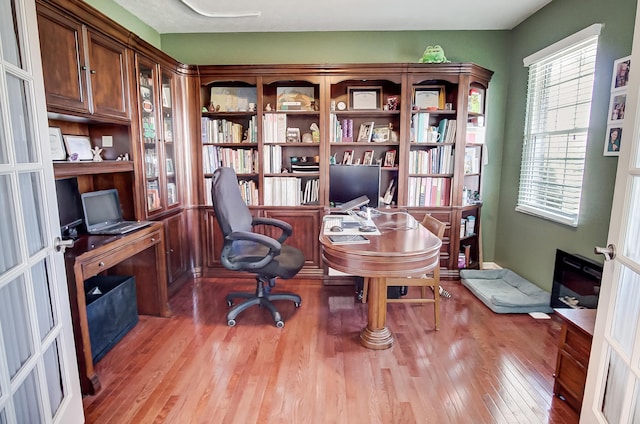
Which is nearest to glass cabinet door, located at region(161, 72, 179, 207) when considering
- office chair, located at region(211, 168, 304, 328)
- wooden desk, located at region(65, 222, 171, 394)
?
wooden desk, located at region(65, 222, 171, 394)

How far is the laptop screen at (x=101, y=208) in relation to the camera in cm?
232

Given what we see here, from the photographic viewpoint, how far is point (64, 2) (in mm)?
1904

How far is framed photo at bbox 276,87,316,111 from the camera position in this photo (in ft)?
11.5

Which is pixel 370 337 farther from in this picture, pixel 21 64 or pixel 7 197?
pixel 21 64

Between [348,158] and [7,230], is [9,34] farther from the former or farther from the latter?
[348,158]

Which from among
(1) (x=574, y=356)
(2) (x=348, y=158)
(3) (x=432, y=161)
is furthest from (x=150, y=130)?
(1) (x=574, y=356)

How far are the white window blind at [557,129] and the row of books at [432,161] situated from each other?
0.68 metres

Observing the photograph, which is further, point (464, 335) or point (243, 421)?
point (464, 335)

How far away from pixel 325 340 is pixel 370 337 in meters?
0.32

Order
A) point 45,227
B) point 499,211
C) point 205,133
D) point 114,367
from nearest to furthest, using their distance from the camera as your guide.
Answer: point 45,227, point 114,367, point 205,133, point 499,211

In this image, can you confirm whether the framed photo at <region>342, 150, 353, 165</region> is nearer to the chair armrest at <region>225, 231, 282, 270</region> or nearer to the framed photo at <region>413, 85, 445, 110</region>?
the framed photo at <region>413, 85, 445, 110</region>

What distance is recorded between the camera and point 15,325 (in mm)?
1210

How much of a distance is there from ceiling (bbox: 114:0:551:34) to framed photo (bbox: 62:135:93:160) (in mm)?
1317

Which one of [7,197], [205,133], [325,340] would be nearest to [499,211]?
[325,340]
